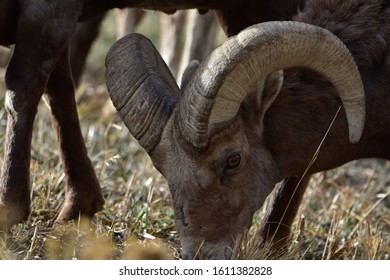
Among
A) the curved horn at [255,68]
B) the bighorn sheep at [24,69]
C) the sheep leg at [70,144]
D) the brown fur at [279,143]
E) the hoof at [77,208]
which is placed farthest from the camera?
the sheep leg at [70,144]

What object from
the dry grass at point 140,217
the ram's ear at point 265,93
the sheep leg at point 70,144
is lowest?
the dry grass at point 140,217

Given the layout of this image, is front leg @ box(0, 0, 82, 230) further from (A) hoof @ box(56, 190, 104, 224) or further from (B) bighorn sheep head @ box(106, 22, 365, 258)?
(A) hoof @ box(56, 190, 104, 224)

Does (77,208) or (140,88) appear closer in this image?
(140,88)

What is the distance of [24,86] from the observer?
692cm

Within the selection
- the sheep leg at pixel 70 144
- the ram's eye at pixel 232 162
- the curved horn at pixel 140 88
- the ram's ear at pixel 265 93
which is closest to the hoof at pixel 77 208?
the sheep leg at pixel 70 144

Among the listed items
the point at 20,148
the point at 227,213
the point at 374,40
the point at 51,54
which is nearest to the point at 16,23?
the point at 51,54

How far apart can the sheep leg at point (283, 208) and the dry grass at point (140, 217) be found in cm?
12

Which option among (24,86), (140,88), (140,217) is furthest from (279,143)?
(24,86)

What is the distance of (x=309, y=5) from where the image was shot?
7152mm

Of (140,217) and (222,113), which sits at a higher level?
(222,113)

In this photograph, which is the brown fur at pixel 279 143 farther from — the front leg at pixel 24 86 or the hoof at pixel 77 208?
the hoof at pixel 77 208

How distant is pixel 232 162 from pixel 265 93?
1.58ft

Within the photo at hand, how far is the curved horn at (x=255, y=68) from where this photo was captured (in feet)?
20.6

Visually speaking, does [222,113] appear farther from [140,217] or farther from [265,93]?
[140,217]
